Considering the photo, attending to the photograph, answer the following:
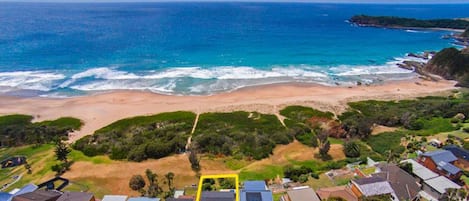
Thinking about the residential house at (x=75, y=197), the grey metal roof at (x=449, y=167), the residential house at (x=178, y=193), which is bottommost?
the residential house at (x=178, y=193)

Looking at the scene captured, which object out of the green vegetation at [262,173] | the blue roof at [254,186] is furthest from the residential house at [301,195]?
the green vegetation at [262,173]

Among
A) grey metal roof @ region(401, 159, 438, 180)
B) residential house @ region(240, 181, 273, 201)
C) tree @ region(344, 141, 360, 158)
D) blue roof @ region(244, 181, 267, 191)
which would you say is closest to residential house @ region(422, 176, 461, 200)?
grey metal roof @ region(401, 159, 438, 180)

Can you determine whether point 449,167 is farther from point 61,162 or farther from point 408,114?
point 61,162

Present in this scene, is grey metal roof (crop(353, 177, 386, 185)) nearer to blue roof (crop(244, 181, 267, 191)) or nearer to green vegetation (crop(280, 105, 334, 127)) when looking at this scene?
blue roof (crop(244, 181, 267, 191))

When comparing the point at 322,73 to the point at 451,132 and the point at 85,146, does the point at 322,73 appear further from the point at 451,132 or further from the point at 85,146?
the point at 85,146

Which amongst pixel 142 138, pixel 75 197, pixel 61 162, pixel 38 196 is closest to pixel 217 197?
pixel 75 197

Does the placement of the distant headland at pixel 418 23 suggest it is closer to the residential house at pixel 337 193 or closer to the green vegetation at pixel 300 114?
the green vegetation at pixel 300 114

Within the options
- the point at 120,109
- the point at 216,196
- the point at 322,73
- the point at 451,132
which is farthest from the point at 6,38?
the point at 451,132
